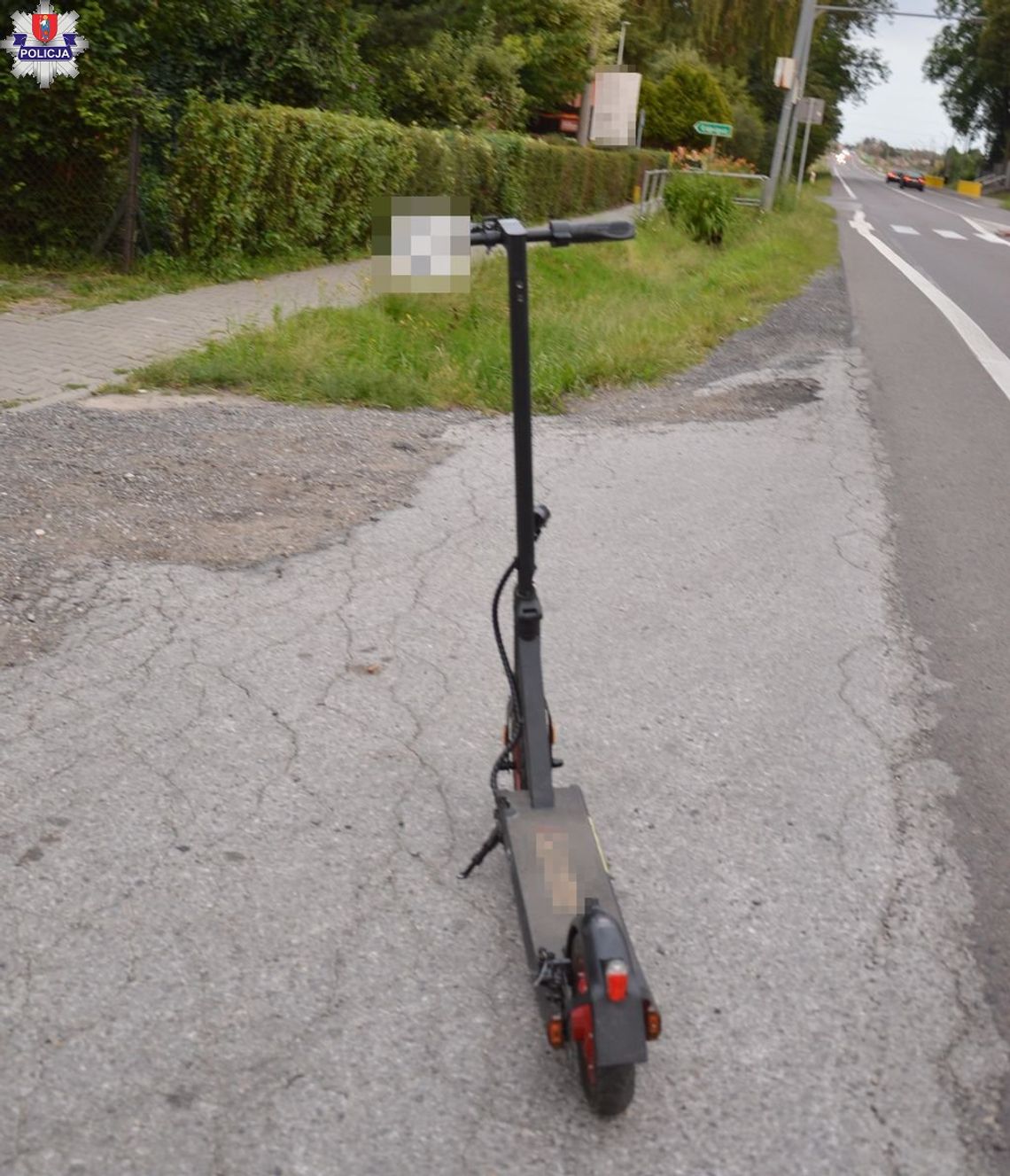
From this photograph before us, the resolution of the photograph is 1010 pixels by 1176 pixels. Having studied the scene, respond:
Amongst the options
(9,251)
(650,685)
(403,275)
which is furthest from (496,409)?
(9,251)

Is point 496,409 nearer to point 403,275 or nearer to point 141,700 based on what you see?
point 141,700

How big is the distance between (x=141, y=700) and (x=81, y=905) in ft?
3.50

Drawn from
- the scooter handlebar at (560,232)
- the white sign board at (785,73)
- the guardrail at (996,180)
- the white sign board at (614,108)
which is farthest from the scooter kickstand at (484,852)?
the guardrail at (996,180)

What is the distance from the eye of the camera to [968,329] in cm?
1328

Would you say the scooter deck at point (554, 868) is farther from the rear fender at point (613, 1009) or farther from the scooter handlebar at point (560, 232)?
the scooter handlebar at point (560, 232)

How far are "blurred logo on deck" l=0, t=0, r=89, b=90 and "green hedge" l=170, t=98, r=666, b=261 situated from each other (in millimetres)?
1808

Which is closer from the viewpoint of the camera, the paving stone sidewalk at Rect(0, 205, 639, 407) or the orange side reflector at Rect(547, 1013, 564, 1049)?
the orange side reflector at Rect(547, 1013, 564, 1049)

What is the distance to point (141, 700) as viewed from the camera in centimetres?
395

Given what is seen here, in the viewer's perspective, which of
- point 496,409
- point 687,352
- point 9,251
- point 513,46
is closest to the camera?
point 496,409

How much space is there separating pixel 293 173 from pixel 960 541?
11003 mm

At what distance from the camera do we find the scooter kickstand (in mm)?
3068

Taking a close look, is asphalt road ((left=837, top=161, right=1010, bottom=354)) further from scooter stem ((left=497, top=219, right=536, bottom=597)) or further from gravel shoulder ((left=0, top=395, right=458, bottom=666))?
scooter stem ((left=497, top=219, right=536, bottom=597))

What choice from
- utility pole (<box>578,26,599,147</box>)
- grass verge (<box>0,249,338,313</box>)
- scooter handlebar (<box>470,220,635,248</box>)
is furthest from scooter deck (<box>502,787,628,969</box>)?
utility pole (<box>578,26,599,147</box>)

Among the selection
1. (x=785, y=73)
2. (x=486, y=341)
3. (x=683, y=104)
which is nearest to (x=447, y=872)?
(x=486, y=341)
